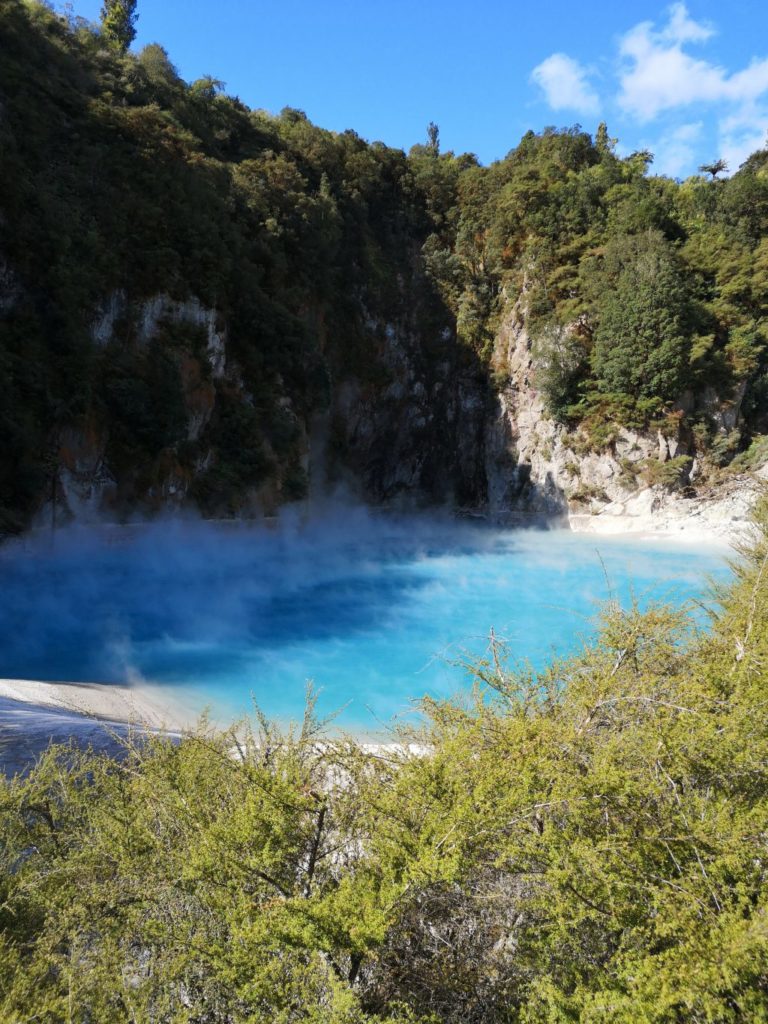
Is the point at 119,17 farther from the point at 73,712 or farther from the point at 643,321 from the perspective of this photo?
the point at 73,712

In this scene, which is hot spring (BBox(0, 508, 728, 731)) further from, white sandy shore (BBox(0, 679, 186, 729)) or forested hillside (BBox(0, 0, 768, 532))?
forested hillside (BBox(0, 0, 768, 532))

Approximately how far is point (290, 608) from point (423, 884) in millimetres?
12821

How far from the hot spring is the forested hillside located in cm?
237

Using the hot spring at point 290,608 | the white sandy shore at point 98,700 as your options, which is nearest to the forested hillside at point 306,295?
the hot spring at point 290,608

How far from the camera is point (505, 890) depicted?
292cm

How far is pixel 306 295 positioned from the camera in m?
26.0

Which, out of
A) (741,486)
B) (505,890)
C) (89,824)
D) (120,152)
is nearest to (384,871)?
(505,890)

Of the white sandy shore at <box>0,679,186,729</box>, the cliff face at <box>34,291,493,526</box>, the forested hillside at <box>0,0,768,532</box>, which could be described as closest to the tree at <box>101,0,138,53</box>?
the forested hillside at <box>0,0,768,532</box>

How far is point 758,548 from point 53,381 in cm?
1789

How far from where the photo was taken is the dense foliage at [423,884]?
7.83 ft

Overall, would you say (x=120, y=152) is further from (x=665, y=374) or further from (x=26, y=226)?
(x=665, y=374)

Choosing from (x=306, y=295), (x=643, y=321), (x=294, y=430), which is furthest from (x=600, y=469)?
(x=306, y=295)

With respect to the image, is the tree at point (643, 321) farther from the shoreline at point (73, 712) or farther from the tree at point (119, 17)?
the tree at point (119, 17)

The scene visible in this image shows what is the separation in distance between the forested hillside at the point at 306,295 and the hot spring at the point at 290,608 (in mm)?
2371
